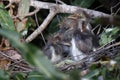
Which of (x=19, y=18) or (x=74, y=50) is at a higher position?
(x=19, y=18)

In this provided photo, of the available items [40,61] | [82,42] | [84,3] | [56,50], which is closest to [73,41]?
[82,42]

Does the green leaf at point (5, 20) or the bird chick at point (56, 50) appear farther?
the green leaf at point (5, 20)

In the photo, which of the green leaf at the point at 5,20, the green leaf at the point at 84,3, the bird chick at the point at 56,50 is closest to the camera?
the bird chick at the point at 56,50

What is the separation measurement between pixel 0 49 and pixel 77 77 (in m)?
2.82

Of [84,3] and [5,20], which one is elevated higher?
[84,3]

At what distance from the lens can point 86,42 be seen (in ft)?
10.3

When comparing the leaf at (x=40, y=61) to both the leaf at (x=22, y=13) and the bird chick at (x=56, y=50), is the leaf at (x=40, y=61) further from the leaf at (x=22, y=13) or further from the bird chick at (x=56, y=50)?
the leaf at (x=22, y=13)

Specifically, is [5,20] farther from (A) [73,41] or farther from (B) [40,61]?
(B) [40,61]

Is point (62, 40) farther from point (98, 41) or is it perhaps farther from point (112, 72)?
point (112, 72)

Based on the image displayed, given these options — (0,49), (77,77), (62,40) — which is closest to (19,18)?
(0,49)

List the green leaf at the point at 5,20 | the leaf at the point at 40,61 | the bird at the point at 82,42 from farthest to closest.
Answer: the green leaf at the point at 5,20 → the bird at the point at 82,42 → the leaf at the point at 40,61

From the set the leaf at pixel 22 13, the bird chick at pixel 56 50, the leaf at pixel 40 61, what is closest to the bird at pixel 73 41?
the bird chick at pixel 56 50

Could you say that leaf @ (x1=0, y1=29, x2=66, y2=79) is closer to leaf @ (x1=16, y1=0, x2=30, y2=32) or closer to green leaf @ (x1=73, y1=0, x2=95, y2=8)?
leaf @ (x1=16, y1=0, x2=30, y2=32)

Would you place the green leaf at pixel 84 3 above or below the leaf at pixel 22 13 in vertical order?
above
